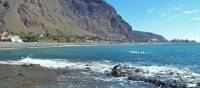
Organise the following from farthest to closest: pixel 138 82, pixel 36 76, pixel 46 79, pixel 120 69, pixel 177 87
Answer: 1. pixel 120 69
2. pixel 36 76
3. pixel 46 79
4. pixel 138 82
5. pixel 177 87

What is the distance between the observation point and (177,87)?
36125 millimetres

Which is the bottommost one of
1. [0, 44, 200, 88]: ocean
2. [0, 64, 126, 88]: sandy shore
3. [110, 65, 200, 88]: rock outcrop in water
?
[0, 44, 200, 88]: ocean

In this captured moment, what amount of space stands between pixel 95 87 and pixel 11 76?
13134 mm

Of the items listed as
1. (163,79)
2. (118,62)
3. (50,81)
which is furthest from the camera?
(118,62)

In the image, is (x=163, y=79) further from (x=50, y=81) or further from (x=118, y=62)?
(x=118, y=62)

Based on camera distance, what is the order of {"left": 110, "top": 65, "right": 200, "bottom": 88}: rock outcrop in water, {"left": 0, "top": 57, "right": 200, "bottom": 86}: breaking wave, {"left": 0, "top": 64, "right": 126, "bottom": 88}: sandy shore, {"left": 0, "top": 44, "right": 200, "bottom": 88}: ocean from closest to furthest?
{"left": 110, "top": 65, "right": 200, "bottom": 88}: rock outcrop in water
{"left": 0, "top": 64, "right": 126, "bottom": 88}: sandy shore
{"left": 0, "top": 44, "right": 200, "bottom": 88}: ocean
{"left": 0, "top": 57, "right": 200, "bottom": 86}: breaking wave

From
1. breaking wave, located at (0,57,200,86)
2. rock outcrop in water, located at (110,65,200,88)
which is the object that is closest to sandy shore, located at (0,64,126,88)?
rock outcrop in water, located at (110,65,200,88)

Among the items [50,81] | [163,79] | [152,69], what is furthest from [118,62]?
[50,81]

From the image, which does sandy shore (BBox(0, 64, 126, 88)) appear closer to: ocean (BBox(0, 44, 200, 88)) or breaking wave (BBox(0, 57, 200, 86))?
ocean (BBox(0, 44, 200, 88))

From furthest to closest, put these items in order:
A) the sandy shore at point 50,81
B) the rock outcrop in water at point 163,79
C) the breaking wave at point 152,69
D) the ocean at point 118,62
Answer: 1. the breaking wave at point 152,69
2. the ocean at point 118,62
3. the sandy shore at point 50,81
4. the rock outcrop in water at point 163,79

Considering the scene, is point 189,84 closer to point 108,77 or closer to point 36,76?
point 108,77

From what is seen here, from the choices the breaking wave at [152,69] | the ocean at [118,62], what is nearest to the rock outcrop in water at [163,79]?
the breaking wave at [152,69]

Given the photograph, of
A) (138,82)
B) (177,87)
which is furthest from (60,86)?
(177,87)

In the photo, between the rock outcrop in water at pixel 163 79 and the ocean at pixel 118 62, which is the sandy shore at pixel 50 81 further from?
the rock outcrop in water at pixel 163 79
